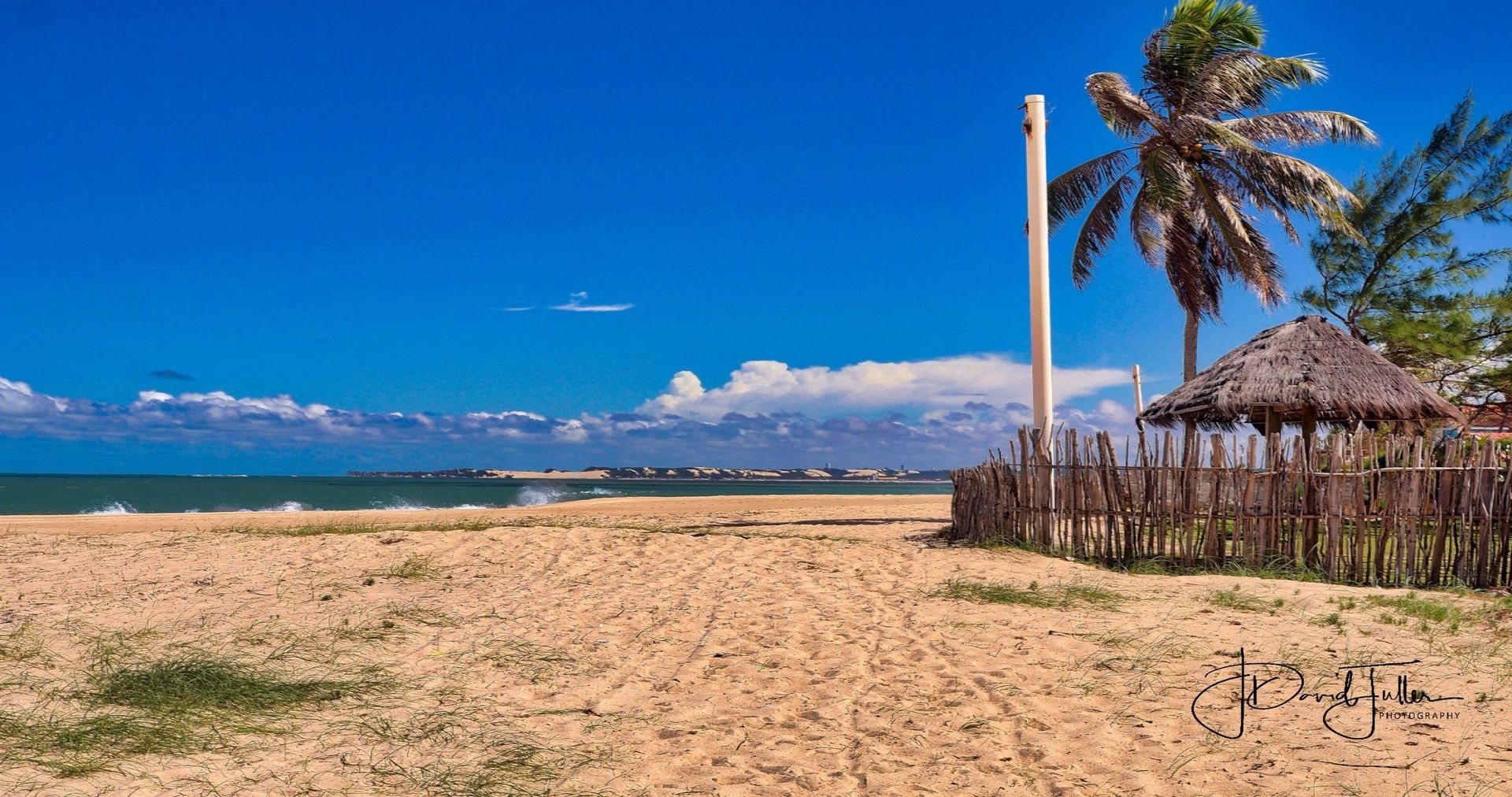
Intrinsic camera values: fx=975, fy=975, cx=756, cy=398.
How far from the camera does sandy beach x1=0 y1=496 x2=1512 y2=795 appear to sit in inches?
143

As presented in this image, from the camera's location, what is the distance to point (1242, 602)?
665 cm

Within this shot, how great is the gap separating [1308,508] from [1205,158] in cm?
1106

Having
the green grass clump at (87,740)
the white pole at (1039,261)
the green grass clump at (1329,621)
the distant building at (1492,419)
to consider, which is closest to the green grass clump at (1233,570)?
the green grass clump at (1329,621)

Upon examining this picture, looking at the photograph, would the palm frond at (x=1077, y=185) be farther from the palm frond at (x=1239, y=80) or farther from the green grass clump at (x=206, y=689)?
the green grass clump at (x=206, y=689)

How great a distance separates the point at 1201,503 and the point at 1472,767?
200 inches

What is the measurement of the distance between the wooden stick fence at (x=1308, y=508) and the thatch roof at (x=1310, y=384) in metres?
3.31

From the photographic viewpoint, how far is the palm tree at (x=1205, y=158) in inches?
647

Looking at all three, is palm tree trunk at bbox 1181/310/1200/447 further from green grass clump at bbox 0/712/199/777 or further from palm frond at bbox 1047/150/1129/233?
green grass clump at bbox 0/712/199/777

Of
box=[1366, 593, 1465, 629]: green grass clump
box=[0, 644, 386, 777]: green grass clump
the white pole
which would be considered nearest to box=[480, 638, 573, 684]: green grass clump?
box=[0, 644, 386, 777]: green grass clump

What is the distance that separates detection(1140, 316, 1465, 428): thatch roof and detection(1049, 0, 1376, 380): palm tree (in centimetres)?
394

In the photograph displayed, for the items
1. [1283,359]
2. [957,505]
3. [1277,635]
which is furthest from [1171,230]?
[1277,635]

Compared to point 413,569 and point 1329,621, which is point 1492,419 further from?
point 413,569

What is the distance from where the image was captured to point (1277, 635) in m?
5.61

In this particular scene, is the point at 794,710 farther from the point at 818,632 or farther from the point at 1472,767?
the point at 1472,767
